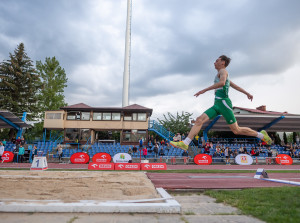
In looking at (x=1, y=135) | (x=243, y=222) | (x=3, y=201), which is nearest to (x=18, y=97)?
(x=1, y=135)

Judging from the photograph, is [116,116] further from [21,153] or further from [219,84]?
[219,84]

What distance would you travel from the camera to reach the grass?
114 inches

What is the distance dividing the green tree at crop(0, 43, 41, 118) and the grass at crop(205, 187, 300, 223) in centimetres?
3816

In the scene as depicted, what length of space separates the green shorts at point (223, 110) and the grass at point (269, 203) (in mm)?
1785

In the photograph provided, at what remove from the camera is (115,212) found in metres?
2.99

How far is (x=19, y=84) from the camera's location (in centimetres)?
3684

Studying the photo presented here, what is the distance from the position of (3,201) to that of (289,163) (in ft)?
75.4

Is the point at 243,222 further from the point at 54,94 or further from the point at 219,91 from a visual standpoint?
the point at 54,94

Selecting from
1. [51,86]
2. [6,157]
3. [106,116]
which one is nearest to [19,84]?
[51,86]

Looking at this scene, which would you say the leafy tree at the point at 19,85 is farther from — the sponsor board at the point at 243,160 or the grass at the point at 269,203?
the grass at the point at 269,203

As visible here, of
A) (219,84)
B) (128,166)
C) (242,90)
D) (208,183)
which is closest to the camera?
(219,84)

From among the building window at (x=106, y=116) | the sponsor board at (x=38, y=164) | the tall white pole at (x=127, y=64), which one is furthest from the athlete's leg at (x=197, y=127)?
the tall white pole at (x=127, y=64)

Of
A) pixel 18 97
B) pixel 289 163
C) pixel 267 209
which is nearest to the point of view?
pixel 267 209

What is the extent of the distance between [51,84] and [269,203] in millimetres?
40372
